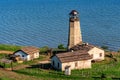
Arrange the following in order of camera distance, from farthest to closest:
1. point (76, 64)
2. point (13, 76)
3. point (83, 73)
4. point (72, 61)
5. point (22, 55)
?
point (22, 55) < point (76, 64) < point (72, 61) < point (83, 73) < point (13, 76)

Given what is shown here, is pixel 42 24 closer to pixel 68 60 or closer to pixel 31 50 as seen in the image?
pixel 31 50

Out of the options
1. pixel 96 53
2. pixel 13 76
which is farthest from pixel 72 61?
pixel 13 76

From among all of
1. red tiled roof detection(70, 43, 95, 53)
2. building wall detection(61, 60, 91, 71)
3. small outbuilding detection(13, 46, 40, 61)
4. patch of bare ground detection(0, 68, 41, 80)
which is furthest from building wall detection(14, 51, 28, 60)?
building wall detection(61, 60, 91, 71)

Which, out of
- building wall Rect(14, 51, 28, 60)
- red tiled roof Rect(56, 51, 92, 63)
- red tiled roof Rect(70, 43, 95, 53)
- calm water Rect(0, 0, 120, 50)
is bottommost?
red tiled roof Rect(56, 51, 92, 63)

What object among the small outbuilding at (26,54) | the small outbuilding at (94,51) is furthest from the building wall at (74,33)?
the small outbuilding at (26,54)

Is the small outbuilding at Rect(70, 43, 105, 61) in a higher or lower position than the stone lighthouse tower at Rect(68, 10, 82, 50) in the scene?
lower

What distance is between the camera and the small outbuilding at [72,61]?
60.2 m

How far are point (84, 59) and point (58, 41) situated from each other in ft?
117

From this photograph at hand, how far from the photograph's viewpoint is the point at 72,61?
6056cm

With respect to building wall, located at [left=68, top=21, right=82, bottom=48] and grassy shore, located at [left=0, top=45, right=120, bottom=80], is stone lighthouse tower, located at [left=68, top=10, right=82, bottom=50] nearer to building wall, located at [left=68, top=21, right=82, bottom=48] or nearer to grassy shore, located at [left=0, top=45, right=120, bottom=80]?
building wall, located at [left=68, top=21, right=82, bottom=48]

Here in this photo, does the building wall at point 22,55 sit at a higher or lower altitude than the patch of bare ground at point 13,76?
higher

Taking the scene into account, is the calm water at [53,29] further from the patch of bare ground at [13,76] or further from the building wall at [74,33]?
the patch of bare ground at [13,76]

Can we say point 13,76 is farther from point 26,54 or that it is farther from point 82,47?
point 82,47

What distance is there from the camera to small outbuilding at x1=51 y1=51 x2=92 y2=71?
197ft
